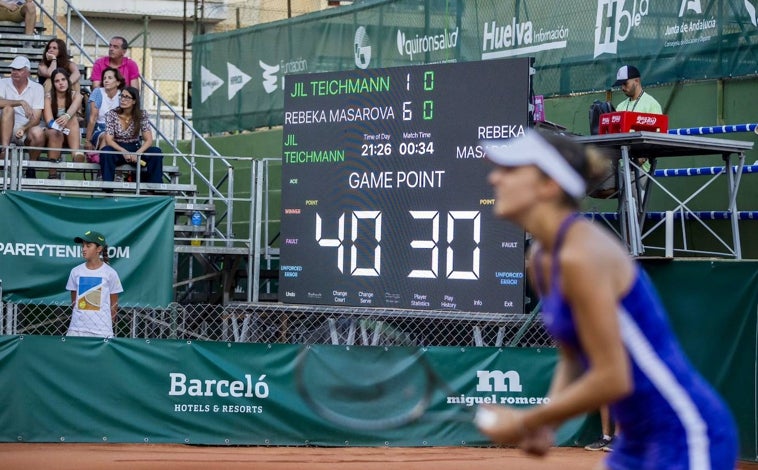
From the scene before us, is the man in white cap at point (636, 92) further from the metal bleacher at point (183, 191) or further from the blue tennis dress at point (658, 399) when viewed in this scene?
the blue tennis dress at point (658, 399)

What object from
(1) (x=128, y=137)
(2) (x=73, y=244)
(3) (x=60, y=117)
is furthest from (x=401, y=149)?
(3) (x=60, y=117)

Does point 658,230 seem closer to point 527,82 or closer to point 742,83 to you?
point 742,83

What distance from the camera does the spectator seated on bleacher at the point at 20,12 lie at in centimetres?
1877

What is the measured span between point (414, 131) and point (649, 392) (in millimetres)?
9094

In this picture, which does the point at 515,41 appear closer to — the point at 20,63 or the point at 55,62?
the point at 55,62

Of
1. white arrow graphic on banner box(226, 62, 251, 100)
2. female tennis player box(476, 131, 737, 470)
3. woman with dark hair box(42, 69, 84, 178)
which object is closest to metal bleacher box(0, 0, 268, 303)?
woman with dark hair box(42, 69, 84, 178)

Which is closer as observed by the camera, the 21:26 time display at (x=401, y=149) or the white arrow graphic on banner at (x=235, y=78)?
the 21:26 time display at (x=401, y=149)

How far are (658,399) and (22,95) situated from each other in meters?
14.1

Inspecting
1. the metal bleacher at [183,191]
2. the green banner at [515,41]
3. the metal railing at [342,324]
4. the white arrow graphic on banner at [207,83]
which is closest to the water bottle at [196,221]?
the metal bleacher at [183,191]

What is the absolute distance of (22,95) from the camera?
16406mm

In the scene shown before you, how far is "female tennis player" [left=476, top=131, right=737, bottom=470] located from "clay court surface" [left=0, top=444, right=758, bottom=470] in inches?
288

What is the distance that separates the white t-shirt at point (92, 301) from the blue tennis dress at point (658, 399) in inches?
366

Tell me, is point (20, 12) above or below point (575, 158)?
above

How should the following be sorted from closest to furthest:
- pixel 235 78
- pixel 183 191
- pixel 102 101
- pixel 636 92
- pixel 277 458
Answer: pixel 277 458 → pixel 636 92 → pixel 102 101 → pixel 183 191 → pixel 235 78
